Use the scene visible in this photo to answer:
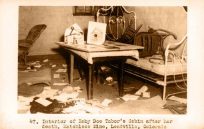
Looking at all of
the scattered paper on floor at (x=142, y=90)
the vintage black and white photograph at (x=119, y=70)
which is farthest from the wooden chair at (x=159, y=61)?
the scattered paper on floor at (x=142, y=90)

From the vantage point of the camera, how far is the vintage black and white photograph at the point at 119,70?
5.97 ft

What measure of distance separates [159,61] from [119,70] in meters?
0.33

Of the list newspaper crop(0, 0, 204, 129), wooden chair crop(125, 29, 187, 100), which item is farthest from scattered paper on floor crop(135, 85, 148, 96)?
newspaper crop(0, 0, 204, 129)

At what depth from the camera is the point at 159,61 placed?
7.30 feet

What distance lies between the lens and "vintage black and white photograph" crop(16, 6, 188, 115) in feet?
5.97

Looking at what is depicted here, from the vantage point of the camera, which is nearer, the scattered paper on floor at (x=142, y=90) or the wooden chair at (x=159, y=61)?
the wooden chair at (x=159, y=61)

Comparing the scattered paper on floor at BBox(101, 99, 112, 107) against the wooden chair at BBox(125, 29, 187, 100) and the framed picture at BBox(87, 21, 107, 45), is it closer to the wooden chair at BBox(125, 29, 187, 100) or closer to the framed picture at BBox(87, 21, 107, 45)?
the wooden chair at BBox(125, 29, 187, 100)

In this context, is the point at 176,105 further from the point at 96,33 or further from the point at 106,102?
the point at 96,33

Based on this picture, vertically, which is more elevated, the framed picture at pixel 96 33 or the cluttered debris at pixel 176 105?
the framed picture at pixel 96 33

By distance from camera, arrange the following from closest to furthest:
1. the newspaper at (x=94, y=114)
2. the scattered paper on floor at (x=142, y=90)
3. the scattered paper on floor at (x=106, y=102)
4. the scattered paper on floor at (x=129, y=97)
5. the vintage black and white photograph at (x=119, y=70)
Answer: the newspaper at (x=94, y=114) < the vintage black and white photograph at (x=119, y=70) < the scattered paper on floor at (x=106, y=102) < the scattered paper on floor at (x=129, y=97) < the scattered paper on floor at (x=142, y=90)

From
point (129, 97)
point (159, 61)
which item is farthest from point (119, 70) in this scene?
point (159, 61)

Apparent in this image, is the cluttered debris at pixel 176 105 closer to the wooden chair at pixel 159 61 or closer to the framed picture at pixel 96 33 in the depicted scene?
the wooden chair at pixel 159 61
